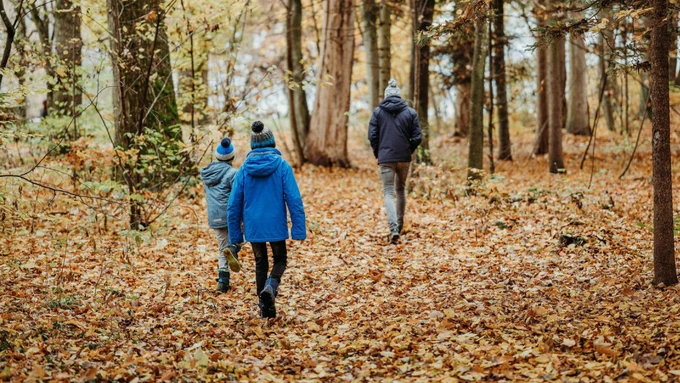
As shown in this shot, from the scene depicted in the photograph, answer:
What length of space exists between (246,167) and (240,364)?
2.01 metres

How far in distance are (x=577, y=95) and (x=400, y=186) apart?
13.7 metres

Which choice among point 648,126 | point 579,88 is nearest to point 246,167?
point 579,88

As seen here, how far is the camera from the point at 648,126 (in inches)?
850

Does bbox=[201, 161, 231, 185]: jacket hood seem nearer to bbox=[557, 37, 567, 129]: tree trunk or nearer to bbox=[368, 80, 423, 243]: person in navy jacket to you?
bbox=[368, 80, 423, 243]: person in navy jacket

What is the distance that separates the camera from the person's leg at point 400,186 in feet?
30.1

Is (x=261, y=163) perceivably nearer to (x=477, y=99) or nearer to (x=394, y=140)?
(x=394, y=140)

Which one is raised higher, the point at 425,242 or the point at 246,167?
the point at 246,167

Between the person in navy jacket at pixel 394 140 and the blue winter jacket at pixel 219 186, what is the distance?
2.87 meters

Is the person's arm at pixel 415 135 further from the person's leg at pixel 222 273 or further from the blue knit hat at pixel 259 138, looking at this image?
the blue knit hat at pixel 259 138

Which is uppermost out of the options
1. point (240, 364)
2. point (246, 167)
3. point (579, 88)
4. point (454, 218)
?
point (579, 88)

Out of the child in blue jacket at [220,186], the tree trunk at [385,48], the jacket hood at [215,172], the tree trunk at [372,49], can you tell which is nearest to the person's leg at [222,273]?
the child in blue jacket at [220,186]

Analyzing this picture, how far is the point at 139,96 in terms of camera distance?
1088 centimetres

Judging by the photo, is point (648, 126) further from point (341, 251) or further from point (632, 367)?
point (632, 367)

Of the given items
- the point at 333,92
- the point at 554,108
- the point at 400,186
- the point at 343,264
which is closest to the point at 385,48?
the point at 333,92
